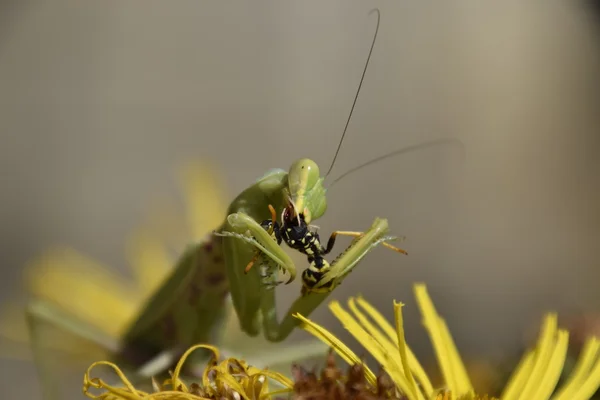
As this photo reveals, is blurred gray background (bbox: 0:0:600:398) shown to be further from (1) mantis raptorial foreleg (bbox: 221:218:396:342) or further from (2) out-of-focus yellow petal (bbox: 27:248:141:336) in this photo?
(1) mantis raptorial foreleg (bbox: 221:218:396:342)

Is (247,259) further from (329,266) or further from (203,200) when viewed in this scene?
(203,200)

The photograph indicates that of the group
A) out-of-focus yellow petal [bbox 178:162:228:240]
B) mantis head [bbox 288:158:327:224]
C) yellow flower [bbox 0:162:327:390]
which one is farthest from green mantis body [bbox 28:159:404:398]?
out-of-focus yellow petal [bbox 178:162:228:240]

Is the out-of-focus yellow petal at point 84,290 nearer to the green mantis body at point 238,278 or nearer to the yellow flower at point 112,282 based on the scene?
the yellow flower at point 112,282

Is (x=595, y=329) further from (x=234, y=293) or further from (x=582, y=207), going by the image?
(x=582, y=207)

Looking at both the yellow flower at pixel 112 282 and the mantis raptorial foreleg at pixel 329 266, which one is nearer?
the mantis raptorial foreleg at pixel 329 266

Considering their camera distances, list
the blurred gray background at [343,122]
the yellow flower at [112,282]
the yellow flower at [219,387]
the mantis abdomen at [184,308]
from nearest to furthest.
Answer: the yellow flower at [219,387]
the mantis abdomen at [184,308]
the yellow flower at [112,282]
the blurred gray background at [343,122]

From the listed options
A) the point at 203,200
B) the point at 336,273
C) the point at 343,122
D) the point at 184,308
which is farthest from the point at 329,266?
the point at 343,122

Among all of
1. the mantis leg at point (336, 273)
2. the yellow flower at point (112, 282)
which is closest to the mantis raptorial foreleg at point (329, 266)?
the mantis leg at point (336, 273)
